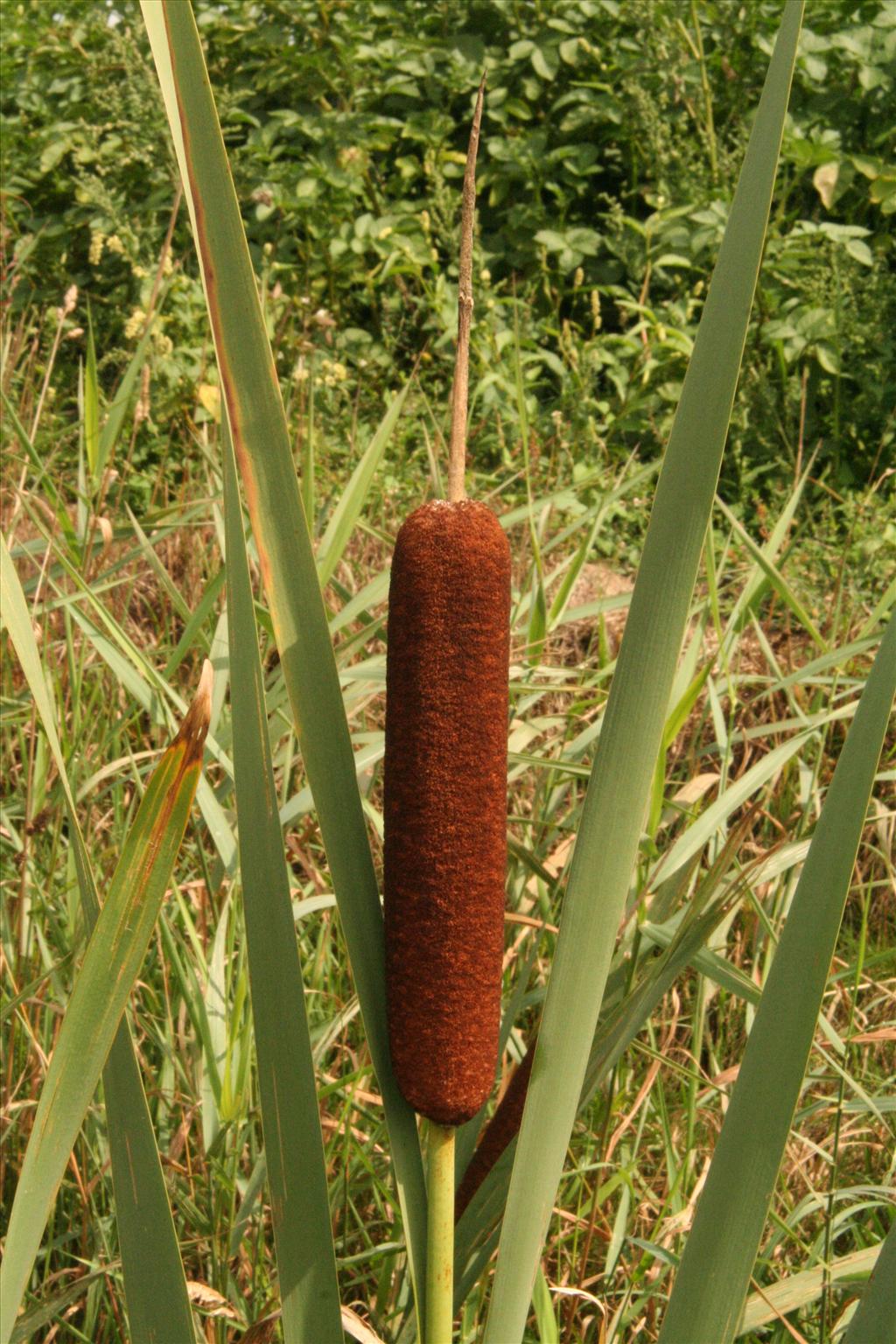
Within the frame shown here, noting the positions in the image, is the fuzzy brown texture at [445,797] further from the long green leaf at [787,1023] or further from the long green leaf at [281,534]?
the long green leaf at [787,1023]

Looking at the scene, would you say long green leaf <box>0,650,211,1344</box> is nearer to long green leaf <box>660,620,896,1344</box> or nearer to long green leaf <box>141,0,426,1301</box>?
long green leaf <box>141,0,426,1301</box>

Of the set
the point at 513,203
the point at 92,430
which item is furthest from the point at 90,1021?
the point at 513,203

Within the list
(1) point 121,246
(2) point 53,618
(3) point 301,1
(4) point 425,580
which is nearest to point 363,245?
(1) point 121,246

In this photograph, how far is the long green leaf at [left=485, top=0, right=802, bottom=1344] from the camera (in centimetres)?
64

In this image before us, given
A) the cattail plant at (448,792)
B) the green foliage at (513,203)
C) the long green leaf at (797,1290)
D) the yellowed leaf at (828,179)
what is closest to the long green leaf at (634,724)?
the cattail plant at (448,792)

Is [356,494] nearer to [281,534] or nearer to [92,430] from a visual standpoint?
[92,430]

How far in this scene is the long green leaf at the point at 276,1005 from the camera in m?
0.65

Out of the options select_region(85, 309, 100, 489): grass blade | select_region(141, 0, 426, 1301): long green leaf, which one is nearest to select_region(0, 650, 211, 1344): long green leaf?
select_region(141, 0, 426, 1301): long green leaf

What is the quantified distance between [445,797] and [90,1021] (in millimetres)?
205

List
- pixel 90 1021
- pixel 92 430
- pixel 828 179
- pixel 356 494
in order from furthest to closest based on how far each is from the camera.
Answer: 1. pixel 828 179
2. pixel 92 430
3. pixel 356 494
4. pixel 90 1021

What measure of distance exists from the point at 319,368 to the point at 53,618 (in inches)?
56.0

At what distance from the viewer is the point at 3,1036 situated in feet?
4.76

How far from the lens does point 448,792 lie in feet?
2.21

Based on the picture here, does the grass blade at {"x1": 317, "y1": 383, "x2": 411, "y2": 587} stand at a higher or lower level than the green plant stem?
higher
